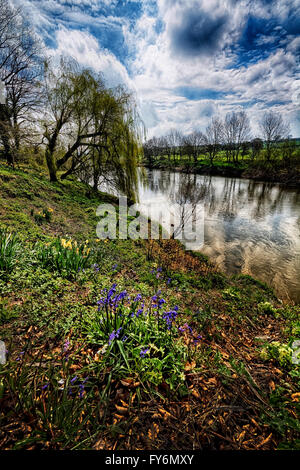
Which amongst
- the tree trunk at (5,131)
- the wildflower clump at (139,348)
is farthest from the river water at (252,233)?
the tree trunk at (5,131)

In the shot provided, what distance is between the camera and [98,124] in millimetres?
12055

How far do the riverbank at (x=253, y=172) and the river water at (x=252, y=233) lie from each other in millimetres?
10723

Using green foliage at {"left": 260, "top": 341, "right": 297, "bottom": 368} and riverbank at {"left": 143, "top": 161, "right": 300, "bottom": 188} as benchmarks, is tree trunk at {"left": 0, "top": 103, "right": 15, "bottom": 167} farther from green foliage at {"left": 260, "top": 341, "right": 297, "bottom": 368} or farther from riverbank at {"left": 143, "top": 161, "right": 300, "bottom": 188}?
riverbank at {"left": 143, "top": 161, "right": 300, "bottom": 188}

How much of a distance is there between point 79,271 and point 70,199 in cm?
832

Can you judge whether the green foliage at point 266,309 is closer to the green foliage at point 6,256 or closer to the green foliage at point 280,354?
the green foliage at point 280,354

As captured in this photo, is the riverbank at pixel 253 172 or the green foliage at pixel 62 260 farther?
the riverbank at pixel 253 172

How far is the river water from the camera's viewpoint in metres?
9.14

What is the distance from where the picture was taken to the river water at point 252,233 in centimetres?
914

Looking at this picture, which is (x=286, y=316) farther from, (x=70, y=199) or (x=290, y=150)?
(x=290, y=150)

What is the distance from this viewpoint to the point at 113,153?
A: 12094 mm

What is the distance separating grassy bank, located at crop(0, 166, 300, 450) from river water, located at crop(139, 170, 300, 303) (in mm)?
4656

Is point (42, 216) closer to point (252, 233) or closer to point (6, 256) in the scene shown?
point (6, 256)
